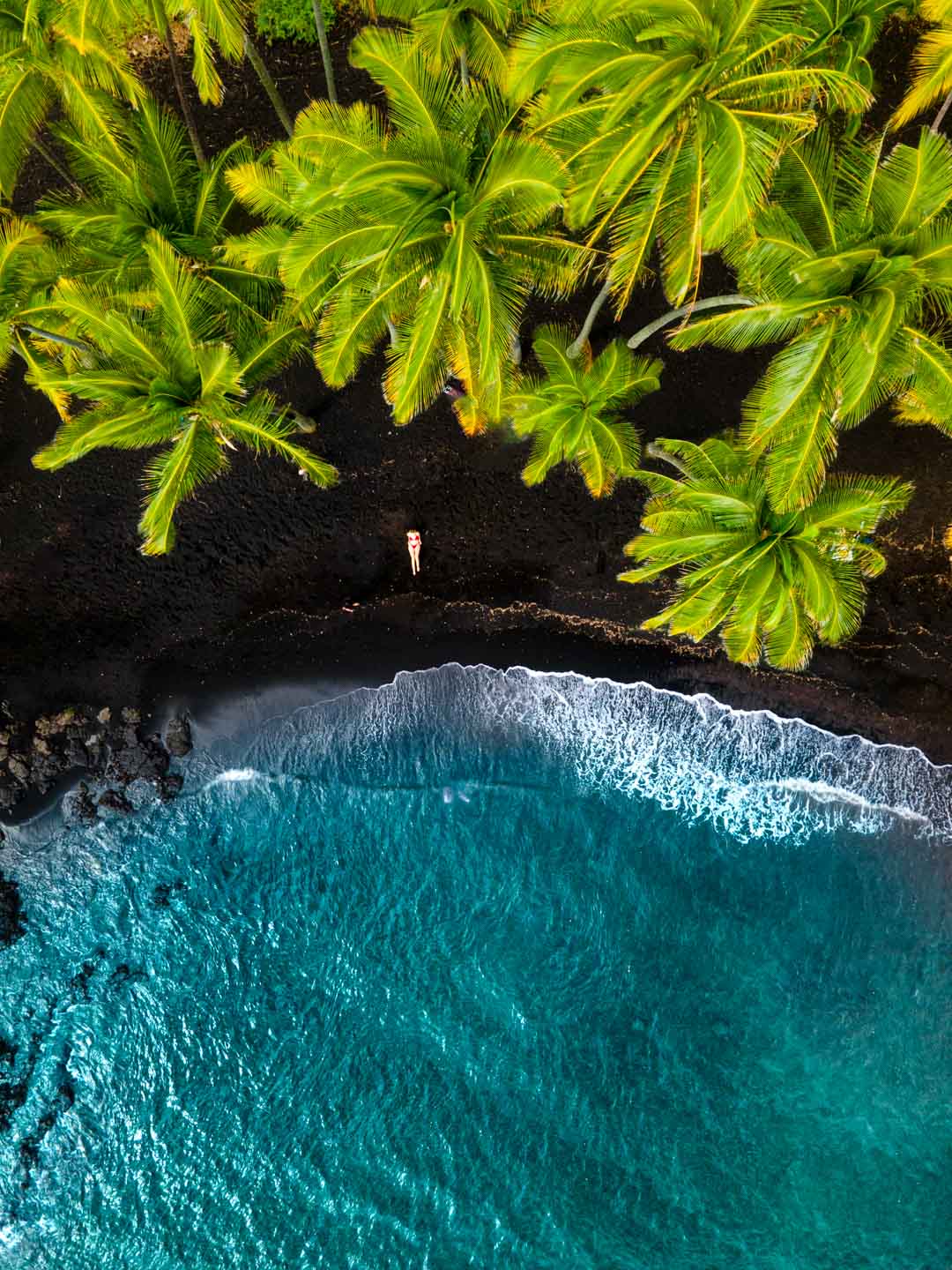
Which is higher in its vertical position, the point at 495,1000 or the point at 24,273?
the point at 24,273

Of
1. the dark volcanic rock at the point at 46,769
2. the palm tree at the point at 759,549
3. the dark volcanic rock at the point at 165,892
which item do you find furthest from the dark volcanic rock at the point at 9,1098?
the palm tree at the point at 759,549

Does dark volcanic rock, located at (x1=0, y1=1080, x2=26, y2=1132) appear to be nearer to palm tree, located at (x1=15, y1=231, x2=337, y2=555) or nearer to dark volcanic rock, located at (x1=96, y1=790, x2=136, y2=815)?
dark volcanic rock, located at (x1=96, y1=790, x2=136, y2=815)

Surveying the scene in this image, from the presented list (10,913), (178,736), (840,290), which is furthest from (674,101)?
(10,913)

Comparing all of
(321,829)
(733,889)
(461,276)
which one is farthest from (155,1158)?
(461,276)

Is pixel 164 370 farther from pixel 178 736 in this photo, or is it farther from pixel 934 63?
pixel 934 63

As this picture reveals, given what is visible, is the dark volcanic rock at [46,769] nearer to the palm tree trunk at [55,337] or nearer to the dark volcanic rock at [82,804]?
the dark volcanic rock at [82,804]

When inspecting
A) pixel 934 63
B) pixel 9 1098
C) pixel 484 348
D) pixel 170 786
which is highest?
pixel 934 63
